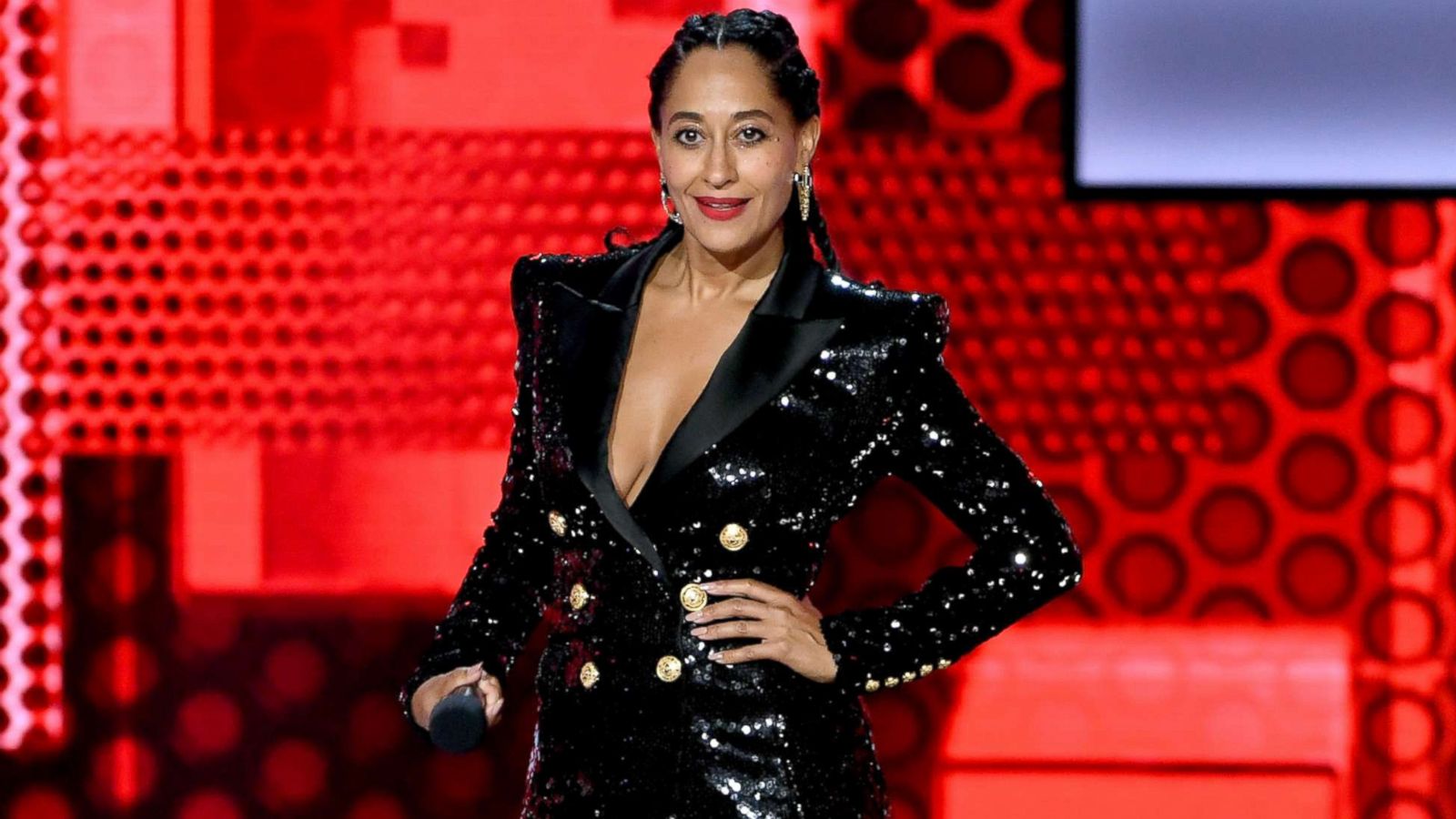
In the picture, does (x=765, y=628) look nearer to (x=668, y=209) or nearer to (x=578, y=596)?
(x=578, y=596)

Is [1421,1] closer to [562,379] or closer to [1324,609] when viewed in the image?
[1324,609]

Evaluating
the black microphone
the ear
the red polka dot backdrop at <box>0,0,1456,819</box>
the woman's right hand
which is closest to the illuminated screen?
the red polka dot backdrop at <box>0,0,1456,819</box>

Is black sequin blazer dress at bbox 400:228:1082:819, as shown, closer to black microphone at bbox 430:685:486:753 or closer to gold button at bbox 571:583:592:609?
gold button at bbox 571:583:592:609

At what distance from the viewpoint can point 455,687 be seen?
1.56 meters

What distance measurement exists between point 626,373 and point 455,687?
342 mm

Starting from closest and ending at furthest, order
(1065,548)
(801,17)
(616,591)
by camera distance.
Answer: (616,591) < (1065,548) < (801,17)

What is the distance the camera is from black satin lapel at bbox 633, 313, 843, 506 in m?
1.52

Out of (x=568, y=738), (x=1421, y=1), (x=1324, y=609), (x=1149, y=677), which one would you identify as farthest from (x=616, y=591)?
(x=1421, y=1)

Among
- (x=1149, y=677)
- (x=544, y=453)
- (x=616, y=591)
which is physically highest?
(x=544, y=453)

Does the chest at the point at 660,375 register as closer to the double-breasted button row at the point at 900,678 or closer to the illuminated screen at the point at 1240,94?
the double-breasted button row at the point at 900,678

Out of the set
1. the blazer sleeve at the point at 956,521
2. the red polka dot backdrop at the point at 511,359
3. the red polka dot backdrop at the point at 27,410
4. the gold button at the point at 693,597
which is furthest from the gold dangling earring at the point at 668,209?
the red polka dot backdrop at the point at 27,410

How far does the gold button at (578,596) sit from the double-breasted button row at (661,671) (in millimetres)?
53

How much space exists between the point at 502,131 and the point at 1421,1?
4.66ft

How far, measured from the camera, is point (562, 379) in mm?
1596
